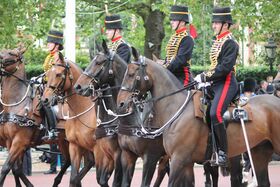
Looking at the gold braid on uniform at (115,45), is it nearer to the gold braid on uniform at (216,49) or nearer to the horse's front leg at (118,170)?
the horse's front leg at (118,170)

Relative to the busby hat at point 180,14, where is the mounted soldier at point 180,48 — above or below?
below

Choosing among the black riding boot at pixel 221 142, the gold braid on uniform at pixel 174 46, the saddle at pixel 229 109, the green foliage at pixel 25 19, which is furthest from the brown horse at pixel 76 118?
the green foliage at pixel 25 19

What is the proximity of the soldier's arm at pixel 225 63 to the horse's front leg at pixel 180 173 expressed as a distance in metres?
1.40

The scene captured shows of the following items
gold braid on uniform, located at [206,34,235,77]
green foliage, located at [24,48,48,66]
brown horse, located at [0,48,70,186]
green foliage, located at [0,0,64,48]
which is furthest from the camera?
green foliage, located at [24,48,48,66]

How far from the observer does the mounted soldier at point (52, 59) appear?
16797 mm

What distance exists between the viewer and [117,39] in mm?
15445

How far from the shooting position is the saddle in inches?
511

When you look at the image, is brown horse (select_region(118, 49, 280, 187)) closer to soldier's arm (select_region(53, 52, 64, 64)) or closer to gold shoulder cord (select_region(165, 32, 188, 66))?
gold shoulder cord (select_region(165, 32, 188, 66))

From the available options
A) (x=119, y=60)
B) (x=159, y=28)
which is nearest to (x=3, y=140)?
(x=119, y=60)

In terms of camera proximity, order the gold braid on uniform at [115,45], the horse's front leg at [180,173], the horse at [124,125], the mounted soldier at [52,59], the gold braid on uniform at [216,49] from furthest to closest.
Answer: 1. the mounted soldier at [52,59]
2. the gold braid on uniform at [115,45]
3. the horse at [124,125]
4. the gold braid on uniform at [216,49]
5. the horse's front leg at [180,173]

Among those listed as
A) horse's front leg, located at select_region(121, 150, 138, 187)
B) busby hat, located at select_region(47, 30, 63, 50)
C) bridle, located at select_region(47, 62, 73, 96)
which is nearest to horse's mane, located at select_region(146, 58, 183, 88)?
horse's front leg, located at select_region(121, 150, 138, 187)

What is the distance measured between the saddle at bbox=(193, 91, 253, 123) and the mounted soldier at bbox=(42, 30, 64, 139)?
12.7 ft

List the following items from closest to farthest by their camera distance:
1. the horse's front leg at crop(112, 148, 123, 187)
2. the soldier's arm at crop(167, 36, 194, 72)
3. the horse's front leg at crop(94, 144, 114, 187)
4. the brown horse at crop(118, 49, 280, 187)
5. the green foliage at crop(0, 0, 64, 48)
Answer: the brown horse at crop(118, 49, 280, 187) < the soldier's arm at crop(167, 36, 194, 72) < the horse's front leg at crop(112, 148, 123, 187) < the horse's front leg at crop(94, 144, 114, 187) < the green foliage at crop(0, 0, 64, 48)

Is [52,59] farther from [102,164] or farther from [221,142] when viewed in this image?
[221,142]
